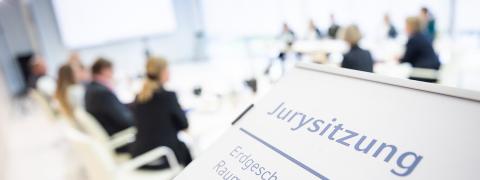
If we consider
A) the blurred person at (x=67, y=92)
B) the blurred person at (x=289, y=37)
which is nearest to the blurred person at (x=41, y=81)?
the blurred person at (x=67, y=92)

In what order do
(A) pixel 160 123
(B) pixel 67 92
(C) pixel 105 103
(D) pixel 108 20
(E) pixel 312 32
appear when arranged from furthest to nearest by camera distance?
(D) pixel 108 20
(E) pixel 312 32
(B) pixel 67 92
(C) pixel 105 103
(A) pixel 160 123

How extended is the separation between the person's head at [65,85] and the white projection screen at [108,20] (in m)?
3.32

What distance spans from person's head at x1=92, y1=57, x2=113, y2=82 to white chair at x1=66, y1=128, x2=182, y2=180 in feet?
2.14

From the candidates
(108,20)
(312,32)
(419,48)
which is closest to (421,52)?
(419,48)

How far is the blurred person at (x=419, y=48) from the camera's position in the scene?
3131 millimetres

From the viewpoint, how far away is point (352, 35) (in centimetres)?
274

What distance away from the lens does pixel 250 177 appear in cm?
81

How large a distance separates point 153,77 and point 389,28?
4.35 meters

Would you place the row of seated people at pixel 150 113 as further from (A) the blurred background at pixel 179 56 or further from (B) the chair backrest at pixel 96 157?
(B) the chair backrest at pixel 96 157

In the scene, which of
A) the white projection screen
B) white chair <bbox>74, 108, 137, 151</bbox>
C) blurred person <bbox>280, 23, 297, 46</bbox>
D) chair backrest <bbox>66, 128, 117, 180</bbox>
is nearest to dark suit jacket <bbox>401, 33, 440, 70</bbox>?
blurred person <bbox>280, 23, 297, 46</bbox>

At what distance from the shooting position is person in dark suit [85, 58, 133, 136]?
102 inches

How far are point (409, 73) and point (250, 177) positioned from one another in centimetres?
278

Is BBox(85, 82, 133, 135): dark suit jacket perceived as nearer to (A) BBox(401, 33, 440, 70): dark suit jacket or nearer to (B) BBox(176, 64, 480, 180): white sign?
(B) BBox(176, 64, 480, 180): white sign

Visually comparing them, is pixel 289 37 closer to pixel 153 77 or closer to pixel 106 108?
pixel 153 77
